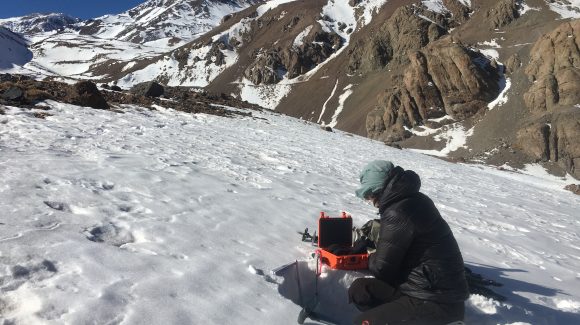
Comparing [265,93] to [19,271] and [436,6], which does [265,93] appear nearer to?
[436,6]

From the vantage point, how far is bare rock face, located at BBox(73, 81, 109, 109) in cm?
1825

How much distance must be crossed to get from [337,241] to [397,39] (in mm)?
109640

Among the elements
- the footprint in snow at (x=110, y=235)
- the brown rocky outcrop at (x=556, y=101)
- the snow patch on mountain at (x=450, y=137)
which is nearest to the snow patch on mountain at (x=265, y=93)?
the snow patch on mountain at (x=450, y=137)

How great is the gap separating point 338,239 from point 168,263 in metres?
2.51

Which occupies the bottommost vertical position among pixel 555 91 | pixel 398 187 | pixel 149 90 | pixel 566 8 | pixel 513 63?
pixel 398 187

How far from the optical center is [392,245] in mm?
4707

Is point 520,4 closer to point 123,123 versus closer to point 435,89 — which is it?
point 435,89

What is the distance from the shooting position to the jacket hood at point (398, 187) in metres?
4.69

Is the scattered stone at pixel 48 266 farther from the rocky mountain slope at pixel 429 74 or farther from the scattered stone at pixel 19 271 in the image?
the rocky mountain slope at pixel 429 74

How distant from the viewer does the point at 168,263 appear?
543cm

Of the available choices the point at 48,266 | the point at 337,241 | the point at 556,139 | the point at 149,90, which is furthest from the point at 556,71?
the point at 48,266

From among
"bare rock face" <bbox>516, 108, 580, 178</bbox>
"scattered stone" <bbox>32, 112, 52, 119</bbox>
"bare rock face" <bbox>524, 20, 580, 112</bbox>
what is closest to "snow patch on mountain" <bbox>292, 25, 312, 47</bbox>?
"bare rock face" <bbox>524, 20, 580, 112</bbox>

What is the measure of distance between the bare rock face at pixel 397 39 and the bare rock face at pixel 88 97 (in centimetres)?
8945

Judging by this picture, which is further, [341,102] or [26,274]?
[341,102]
